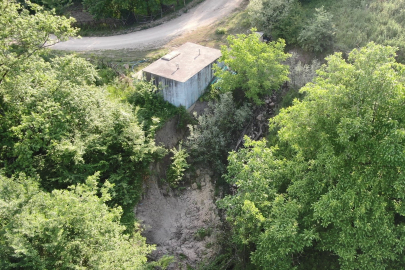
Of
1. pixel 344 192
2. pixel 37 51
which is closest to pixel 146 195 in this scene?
pixel 37 51

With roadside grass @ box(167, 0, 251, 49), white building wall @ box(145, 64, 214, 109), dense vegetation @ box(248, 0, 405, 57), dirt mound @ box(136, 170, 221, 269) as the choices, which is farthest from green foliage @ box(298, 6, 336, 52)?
dirt mound @ box(136, 170, 221, 269)

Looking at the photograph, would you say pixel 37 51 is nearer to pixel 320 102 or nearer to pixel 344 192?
pixel 320 102

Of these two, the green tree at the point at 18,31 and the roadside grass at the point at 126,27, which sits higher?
the green tree at the point at 18,31

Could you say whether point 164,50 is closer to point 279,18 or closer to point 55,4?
point 279,18

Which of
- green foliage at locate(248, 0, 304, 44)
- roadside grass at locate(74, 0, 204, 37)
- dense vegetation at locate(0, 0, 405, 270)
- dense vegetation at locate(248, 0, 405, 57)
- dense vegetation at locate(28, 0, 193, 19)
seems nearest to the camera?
dense vegetation at locate(0, 0, 405, 270)

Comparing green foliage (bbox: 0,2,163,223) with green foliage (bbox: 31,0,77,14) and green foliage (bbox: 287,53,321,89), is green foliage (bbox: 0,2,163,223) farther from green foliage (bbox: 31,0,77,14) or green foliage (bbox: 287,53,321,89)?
green foliage (bbox: 31,0,77,14)

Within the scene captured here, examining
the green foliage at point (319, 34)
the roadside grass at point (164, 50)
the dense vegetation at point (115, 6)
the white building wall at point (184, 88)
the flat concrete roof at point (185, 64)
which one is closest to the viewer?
the white building wall at point (184, 88)

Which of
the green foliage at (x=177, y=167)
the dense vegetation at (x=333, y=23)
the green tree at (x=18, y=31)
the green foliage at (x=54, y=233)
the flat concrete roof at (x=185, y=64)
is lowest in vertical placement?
the green foliage at (x=177, y=167)

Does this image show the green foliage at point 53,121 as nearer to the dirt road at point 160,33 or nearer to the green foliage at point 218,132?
the green foliage at point 218,132

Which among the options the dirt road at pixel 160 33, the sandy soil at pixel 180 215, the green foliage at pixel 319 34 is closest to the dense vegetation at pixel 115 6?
the dirt road at pixel 160 33
